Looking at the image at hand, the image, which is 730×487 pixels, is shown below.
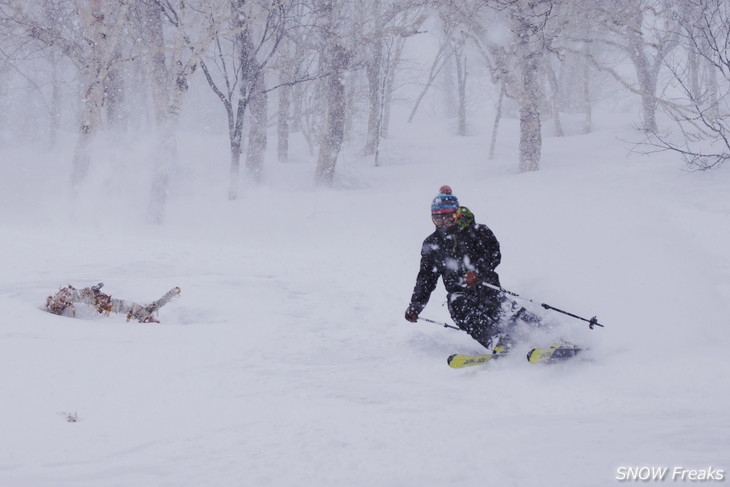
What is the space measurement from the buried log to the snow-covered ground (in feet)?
0.54

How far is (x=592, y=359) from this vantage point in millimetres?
5184

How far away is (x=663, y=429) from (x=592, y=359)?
1851mm

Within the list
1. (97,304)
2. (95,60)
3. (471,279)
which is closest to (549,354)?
(471,279)

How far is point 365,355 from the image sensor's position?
5.82 m

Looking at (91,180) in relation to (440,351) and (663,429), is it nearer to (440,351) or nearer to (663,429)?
(440,351)

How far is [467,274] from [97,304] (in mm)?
4313

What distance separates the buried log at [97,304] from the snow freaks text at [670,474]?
5.31m

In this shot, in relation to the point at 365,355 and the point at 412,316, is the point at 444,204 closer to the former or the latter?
the point at 412,316

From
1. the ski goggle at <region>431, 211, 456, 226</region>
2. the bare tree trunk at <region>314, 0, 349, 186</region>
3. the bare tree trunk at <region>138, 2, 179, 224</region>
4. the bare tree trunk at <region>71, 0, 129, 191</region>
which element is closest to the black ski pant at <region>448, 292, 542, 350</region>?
the ski goggle at <region>431, 211, 456, 226</region>

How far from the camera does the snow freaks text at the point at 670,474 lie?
8.62 ft

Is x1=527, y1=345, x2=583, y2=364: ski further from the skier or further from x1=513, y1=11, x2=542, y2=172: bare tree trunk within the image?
x1=513, y1=11, x2=542, y2=172: bare tree trunk

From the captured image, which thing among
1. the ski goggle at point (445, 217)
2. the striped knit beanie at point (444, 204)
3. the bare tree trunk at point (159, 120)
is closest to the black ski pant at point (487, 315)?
the ski goggle at point (445, 217)

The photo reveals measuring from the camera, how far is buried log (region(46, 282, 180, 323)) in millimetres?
6496

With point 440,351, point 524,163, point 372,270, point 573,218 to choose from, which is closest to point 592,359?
point 440,351
